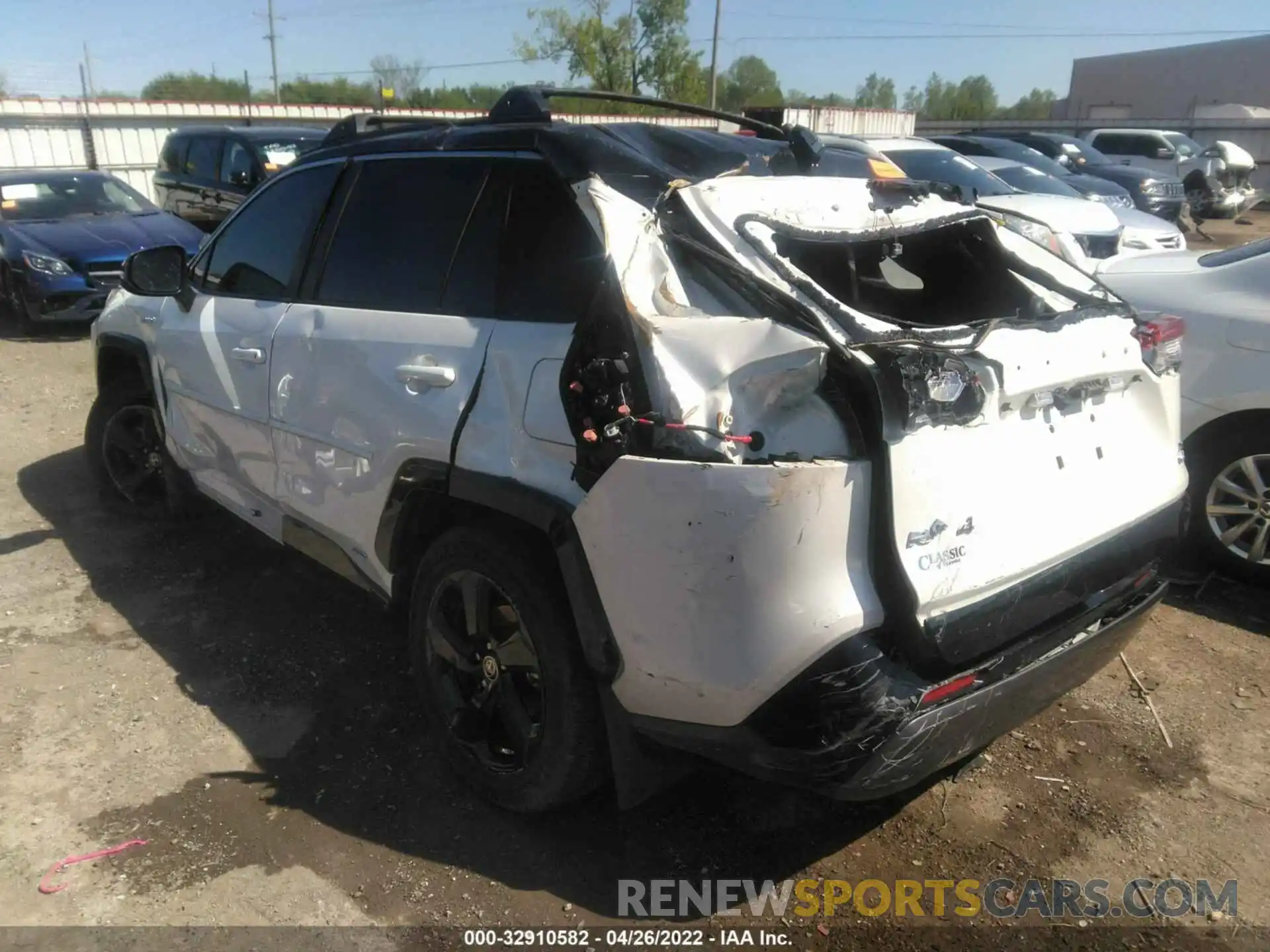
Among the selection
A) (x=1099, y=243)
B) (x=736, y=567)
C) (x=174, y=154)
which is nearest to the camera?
(x=736, y=567)

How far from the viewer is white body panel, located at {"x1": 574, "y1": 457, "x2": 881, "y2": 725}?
2.03 m

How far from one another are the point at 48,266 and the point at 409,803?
8.73 meters

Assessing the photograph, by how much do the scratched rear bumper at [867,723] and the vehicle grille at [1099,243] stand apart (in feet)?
23.9

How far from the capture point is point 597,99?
3.14 metres

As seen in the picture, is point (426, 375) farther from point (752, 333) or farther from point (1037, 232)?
point (1037, 232)

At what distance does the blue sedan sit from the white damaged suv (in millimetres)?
7193

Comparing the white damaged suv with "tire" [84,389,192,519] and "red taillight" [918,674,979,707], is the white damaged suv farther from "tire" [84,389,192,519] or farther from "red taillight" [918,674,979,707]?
"tire" [84,389,192,519]

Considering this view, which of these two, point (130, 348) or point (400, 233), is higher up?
point (400, 233)

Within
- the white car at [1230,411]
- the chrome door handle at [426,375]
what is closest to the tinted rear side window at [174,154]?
the chrome door handle at [426,375]

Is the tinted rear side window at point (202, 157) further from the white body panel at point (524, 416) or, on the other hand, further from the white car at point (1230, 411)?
the white car at point (1230, 411)

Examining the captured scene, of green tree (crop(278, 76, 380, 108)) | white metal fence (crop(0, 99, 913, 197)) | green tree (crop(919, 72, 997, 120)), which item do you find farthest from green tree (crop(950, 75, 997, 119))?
white metal fence (crop(0, 99, 913, 197))

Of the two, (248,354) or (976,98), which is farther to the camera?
(976,98)

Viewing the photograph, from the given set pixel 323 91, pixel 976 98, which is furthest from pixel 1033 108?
pixel 323 91

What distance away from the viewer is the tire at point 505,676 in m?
2.51
